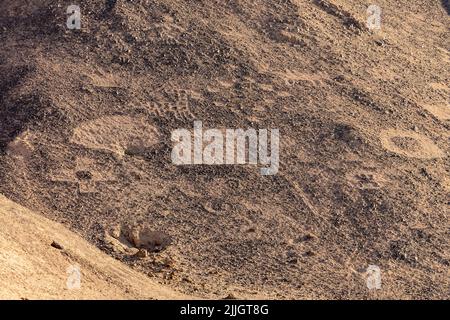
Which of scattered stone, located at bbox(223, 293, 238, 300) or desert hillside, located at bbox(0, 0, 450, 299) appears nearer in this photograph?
scattered stone, located at bbox(223, 293, 238, 300)

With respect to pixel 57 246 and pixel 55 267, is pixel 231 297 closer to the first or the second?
pixel 55 267

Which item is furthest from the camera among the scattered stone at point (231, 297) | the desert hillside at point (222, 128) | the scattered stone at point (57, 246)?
the desert hillside at point (222, 128)

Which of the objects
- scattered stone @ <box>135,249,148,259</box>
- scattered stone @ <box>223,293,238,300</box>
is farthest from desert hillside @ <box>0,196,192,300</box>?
scattered stone @ <box>223,293,238,300</box>

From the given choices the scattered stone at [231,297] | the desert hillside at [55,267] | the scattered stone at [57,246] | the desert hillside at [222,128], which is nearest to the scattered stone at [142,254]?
the desert hillside at [222,128]

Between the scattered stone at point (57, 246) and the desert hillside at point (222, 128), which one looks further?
the desert hillside at point (222, 128)

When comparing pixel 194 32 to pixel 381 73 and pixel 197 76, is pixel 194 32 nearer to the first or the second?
pixel 197 76

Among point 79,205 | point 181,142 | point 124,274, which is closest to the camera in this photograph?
point 124,274

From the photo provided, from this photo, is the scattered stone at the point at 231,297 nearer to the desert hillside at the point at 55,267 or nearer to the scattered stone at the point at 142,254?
the desert hillside at the point at 55,267

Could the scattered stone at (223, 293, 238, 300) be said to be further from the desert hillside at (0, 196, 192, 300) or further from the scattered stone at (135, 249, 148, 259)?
the scattered stone at (135, 249, 148, 259)

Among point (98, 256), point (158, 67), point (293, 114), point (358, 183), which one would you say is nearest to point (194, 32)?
point (158, 67)
